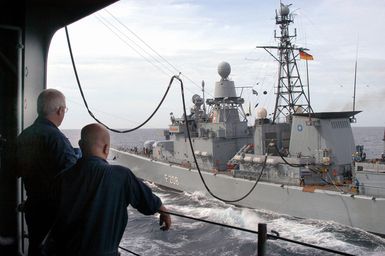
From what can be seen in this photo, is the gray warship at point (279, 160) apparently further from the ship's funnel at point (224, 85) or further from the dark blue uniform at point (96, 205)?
the dark blue uniform at point (96, 205)

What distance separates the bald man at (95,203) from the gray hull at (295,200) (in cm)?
1355

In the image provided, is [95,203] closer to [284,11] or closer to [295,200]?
[295,200]

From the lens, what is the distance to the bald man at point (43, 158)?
2344 mm

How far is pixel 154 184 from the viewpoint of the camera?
26.6m

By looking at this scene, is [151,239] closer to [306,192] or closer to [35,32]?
[306,192]

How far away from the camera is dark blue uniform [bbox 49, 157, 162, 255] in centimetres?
182

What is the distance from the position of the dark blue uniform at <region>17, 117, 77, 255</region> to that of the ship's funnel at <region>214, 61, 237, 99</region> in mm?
22417

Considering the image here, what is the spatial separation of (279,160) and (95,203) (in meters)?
16.5

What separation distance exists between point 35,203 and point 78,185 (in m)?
0.68

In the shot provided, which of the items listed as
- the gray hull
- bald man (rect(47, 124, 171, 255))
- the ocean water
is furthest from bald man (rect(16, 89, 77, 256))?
the gray hull

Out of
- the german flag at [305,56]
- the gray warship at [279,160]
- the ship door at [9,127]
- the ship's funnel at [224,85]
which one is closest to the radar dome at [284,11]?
the gray warship at [279,160]

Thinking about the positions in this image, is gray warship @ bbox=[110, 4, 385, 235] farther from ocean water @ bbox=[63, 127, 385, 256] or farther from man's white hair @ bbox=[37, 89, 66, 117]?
man's white hair @ bbox=[37, 89, 66, 117]

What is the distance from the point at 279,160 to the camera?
1770cm

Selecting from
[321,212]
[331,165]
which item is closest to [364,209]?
[321,212]
